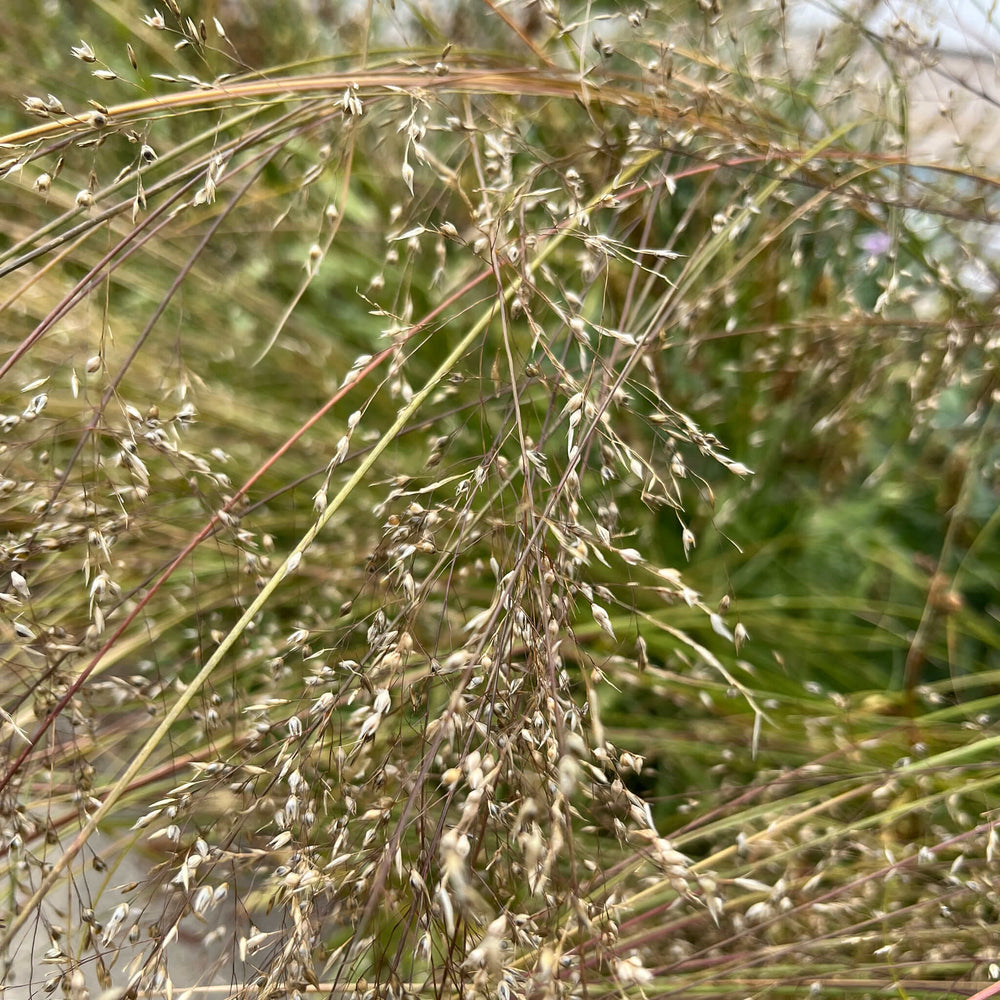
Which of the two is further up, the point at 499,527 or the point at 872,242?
the point at 499,527

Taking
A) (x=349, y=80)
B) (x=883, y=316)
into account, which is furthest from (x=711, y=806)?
(x=349, y=80)

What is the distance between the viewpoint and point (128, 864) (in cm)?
108

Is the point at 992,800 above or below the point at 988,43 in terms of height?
below

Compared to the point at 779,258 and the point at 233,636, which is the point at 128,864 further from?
the point at 779,258

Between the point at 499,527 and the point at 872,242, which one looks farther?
the point at 872,242

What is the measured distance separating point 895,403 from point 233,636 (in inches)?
45.3

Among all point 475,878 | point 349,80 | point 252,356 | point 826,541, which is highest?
point 349,80

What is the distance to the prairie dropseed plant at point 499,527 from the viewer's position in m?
0.60

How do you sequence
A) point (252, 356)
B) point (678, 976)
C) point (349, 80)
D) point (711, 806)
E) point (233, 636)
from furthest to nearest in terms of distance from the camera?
1. point (252, 356)
2. point (711, 806)
3. point (678, 976)
4. point (349, 80)
5. point (233, 636)

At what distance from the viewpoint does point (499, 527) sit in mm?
636

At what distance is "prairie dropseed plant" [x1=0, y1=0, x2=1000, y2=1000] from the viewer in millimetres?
605

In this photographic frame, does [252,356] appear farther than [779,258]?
Yes

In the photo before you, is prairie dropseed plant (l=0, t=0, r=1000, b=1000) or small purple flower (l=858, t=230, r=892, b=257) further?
small purple flower (l=858, t=230, r=892, b=257)

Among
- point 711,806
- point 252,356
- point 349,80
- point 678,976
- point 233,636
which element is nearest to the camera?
point 233,636
